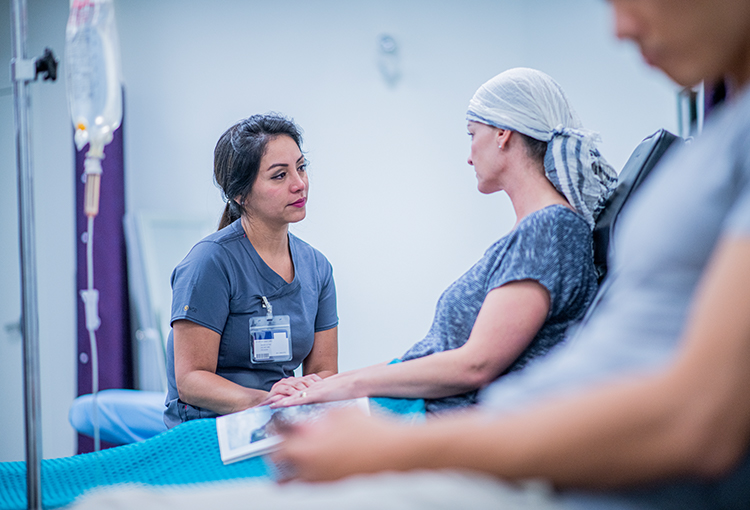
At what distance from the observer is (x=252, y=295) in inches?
66.9

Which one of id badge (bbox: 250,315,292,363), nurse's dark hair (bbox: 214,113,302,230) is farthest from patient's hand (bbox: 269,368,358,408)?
nurse's dark hair (bbox: 214,113,302,230)

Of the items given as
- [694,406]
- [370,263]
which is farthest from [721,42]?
[370,263]

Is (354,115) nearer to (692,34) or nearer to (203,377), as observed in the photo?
(203,377)

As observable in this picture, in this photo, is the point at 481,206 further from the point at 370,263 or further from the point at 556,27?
the point at 556,27

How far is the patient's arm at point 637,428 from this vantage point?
38cm

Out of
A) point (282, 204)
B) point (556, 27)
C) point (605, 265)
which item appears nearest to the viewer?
point (605, 265)

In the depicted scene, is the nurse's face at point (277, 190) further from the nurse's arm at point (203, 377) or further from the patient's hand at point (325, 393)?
the patient's hand at point (325, 393)

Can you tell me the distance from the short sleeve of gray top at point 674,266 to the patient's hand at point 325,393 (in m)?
0.78

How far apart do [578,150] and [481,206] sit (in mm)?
2155

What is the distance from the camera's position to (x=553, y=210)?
1.22m

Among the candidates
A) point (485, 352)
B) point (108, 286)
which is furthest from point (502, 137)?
point (108, 286)

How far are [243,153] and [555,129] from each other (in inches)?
38.1

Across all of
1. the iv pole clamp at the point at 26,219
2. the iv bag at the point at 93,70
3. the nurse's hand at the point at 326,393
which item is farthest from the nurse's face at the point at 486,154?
the iv pole clamp at the point at 26,219

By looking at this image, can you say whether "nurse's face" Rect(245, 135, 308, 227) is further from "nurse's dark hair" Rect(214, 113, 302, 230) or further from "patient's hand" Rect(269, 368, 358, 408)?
"patient's hand" Rect(269, 368, 358, 408)
